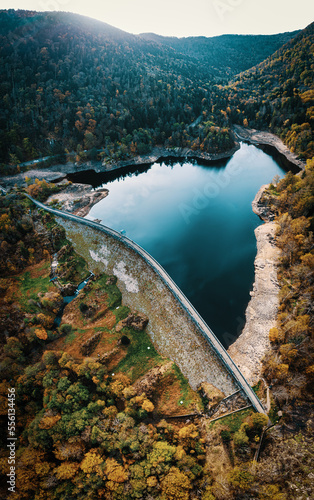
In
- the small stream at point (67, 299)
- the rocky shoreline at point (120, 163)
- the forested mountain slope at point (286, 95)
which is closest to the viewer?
the small stream at point (67, 299)

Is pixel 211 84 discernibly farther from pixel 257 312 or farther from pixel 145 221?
pixel 257 312

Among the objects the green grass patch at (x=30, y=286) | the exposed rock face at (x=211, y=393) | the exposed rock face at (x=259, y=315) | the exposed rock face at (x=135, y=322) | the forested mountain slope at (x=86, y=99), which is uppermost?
the forested mountain slope at (x=86, y=99)

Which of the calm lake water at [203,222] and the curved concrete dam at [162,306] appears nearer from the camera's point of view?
the curved concrete dam at [162,306]

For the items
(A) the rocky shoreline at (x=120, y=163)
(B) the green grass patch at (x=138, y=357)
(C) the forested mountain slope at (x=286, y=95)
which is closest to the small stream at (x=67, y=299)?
(B) the green grass patch at (x=138, y=357)

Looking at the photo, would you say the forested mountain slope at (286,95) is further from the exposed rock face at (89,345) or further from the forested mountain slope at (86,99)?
the exposed rock face at (89,345)

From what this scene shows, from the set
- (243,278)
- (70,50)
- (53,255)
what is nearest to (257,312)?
(243,278)

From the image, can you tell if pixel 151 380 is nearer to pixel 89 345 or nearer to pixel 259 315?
pixel 89 345
